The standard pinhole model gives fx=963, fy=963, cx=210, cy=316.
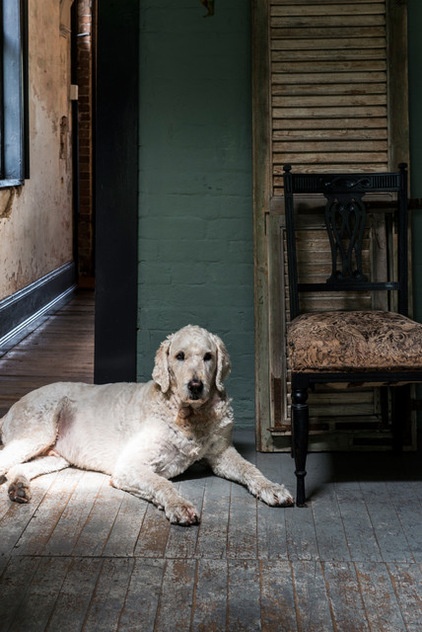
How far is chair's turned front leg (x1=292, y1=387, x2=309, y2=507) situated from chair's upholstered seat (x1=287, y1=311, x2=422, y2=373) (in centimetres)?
11

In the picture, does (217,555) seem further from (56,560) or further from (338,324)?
(338,324)

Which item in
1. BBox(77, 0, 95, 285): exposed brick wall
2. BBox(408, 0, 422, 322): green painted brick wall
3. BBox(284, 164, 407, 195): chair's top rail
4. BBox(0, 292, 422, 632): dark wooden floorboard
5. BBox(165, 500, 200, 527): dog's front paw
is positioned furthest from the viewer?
BBox(77, 0, 95, 285): exposed brick wall

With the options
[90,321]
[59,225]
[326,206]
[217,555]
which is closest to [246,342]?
[326,206]

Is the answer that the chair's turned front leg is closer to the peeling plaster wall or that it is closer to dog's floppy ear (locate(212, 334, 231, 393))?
dog's floppy ear (locate(212, 334, 231, 393))

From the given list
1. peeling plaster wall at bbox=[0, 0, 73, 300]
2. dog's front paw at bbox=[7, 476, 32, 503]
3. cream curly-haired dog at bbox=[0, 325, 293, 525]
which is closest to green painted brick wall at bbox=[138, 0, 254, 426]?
cream curly-haired dog at bbox=[0, 325, 293, 525]

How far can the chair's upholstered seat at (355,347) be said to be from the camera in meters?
3.91

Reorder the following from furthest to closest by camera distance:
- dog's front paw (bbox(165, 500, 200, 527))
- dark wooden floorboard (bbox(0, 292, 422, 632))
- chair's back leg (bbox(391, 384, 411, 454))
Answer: chair's back leg (bbox(391, 384, 411, 454)) → dog's front paw (bbox(165, 500, 200, 527)) → dark wooden floorboard (bbox(0, 292, 422, 632))

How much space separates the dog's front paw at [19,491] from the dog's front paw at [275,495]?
966 millimetres

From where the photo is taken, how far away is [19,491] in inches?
157

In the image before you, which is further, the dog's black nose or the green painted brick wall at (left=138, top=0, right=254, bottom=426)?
the green painted brick wall at (left=138, top=0, right=254, bottom=426)

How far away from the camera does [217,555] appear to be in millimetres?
3416

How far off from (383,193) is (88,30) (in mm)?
8577

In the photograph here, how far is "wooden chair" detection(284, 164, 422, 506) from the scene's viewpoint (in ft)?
12.9

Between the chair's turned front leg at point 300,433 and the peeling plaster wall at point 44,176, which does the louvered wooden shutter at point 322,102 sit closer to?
the chair's turned front leg at point 300,433
